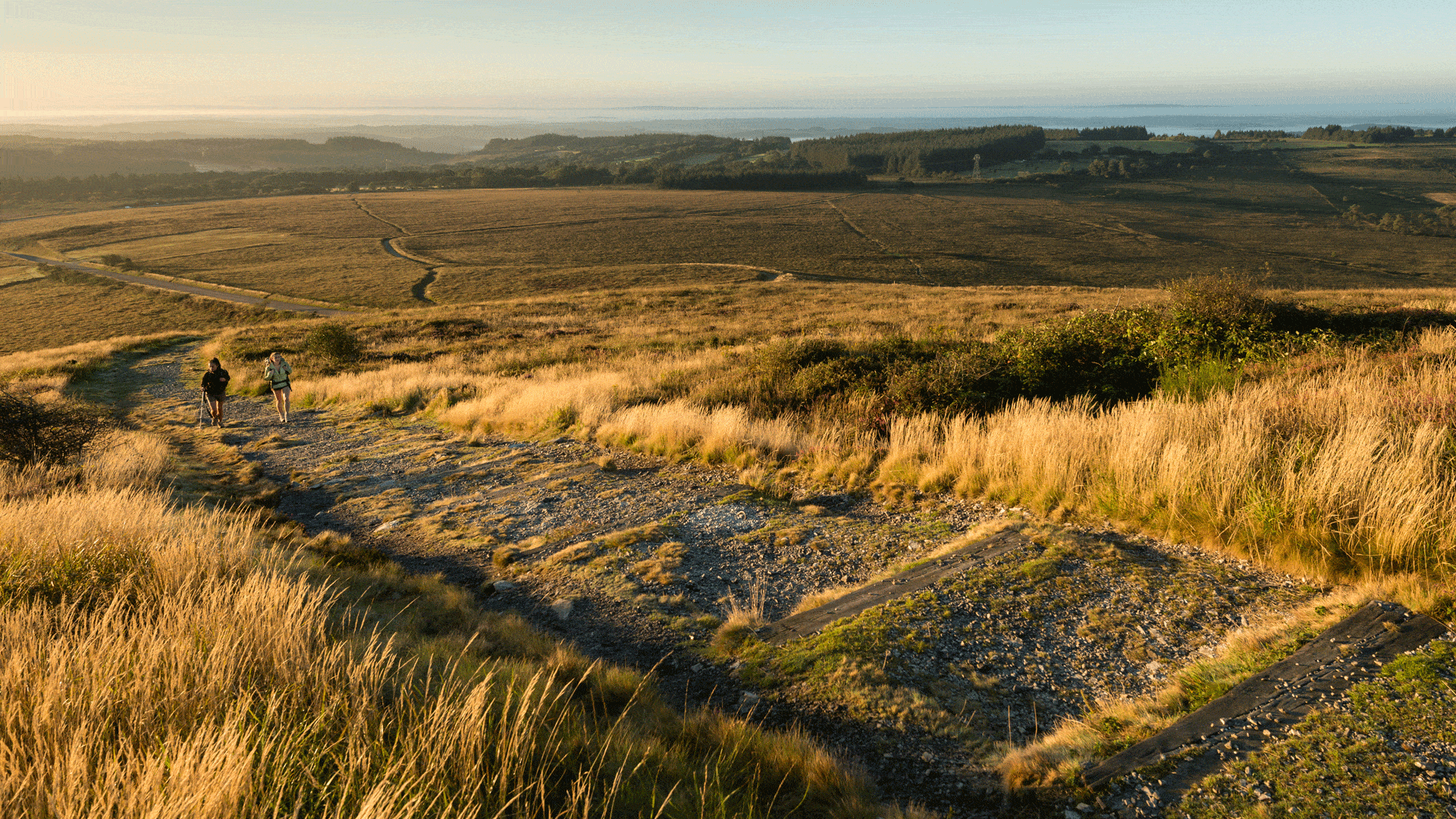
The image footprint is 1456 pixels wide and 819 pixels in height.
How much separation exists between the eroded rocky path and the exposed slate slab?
11 cm

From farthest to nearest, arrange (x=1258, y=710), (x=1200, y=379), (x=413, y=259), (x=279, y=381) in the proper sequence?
1. (x=413, y=259)
2. (x=279, y=381)
3. (x=1200, y=379)
4. (x=1258, y=710)

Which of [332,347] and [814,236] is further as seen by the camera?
[814,236]

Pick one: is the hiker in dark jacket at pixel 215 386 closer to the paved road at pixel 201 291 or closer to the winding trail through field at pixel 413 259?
the paved road at pixel 201 291

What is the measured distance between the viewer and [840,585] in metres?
5.75

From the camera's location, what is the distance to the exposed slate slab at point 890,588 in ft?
16.9

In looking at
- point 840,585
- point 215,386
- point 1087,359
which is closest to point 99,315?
point 215,386

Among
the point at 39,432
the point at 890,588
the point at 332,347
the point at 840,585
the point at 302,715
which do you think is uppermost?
the point at 302,715

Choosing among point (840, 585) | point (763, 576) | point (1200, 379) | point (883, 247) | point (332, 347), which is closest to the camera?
point (840, 585)

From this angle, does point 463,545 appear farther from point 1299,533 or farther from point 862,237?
point 862,237

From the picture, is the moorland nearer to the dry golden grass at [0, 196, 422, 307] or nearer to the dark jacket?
the dark jacket

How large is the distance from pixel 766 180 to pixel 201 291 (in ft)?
383

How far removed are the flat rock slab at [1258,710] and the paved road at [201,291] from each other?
6221cm

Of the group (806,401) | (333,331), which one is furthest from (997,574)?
(333,331)

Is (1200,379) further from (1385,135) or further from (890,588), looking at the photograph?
(1385,135)
